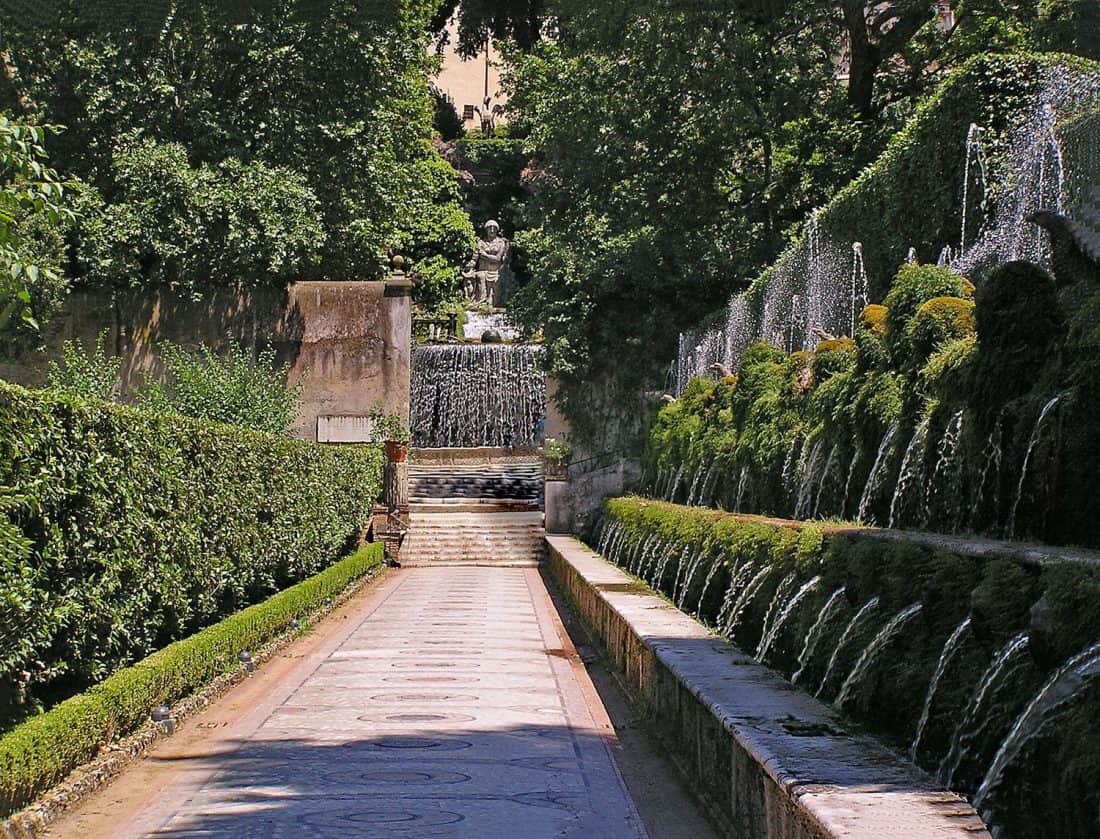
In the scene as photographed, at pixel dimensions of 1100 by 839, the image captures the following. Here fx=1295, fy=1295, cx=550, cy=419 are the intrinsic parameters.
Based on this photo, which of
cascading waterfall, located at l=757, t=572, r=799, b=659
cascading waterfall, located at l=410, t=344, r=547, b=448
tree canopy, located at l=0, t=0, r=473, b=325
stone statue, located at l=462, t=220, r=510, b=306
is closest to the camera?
cascading waterfall, located at l=757, t=572, r=799, b=659

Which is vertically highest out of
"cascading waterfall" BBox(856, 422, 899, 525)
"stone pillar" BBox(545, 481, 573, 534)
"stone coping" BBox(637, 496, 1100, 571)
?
"cascading waterfall" BBox(856, 422, 899, 525)

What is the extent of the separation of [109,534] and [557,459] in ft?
55.5

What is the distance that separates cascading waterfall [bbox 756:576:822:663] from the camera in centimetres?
688

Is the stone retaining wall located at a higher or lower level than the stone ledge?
higher

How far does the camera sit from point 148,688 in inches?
292

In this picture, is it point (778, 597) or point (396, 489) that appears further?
point (396, 489)

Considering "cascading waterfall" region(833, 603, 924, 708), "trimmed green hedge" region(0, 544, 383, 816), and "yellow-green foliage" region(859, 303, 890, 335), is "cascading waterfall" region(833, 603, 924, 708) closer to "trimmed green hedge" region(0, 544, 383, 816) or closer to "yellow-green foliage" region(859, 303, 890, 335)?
"trimmed green hedge" region(0, 544, 383, 816)

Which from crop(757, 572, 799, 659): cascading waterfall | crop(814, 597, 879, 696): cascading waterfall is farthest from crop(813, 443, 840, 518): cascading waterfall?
crop(814, 597, 879, 696): cascading waterfall

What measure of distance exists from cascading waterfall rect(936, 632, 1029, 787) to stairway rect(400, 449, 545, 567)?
18.2m

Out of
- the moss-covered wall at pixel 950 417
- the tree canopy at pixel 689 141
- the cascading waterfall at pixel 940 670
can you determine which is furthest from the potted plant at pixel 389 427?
the cascading waterfall at pixel 940 670

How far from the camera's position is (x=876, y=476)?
8805mm

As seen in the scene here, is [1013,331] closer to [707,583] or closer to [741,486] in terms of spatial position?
[707,583]

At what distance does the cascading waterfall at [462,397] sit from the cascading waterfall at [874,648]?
88.4ft

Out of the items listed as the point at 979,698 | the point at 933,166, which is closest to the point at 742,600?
the point at 979,698
